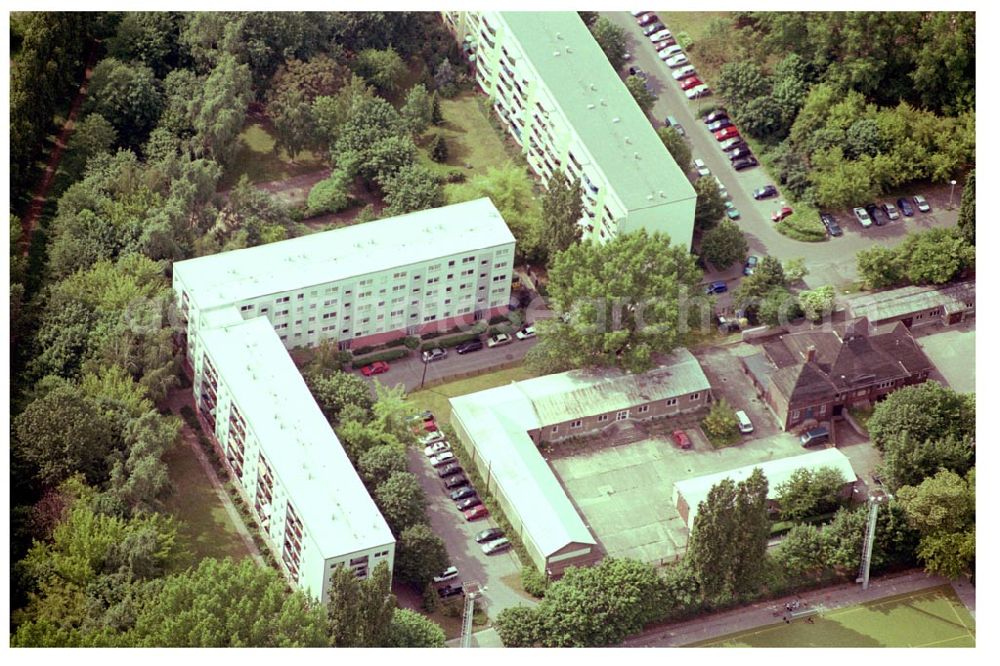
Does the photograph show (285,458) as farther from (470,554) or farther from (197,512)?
(470,554)

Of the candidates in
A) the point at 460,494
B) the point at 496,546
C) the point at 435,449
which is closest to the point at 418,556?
the point at 496,546

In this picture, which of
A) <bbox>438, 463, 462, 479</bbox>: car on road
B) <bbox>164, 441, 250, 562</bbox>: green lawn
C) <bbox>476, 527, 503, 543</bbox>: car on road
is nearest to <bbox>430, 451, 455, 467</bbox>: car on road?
<bbox>438, 463, 462, 479</bbox>: car on road

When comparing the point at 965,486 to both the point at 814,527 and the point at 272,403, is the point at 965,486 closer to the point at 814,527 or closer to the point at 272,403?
the point at 814,527

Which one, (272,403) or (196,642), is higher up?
(272,403)

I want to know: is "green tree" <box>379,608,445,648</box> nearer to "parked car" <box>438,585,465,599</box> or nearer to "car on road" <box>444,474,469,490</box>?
"parked car" <box>438,585,465,599</box>

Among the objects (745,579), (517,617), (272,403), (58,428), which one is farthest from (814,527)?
(58,428)

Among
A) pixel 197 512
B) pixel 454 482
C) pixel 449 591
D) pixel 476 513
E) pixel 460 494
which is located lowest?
pixel 449 591

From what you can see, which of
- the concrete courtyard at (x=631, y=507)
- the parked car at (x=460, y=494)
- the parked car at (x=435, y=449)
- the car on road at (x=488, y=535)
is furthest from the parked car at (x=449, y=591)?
the parked car at (x=435, y=449)
